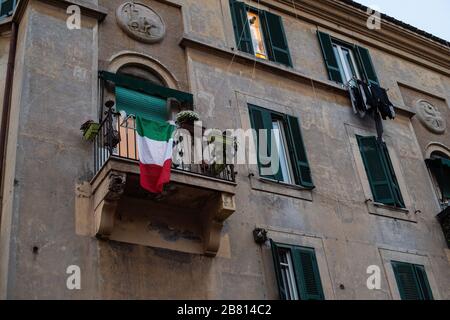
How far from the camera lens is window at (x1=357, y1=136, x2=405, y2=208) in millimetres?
14711

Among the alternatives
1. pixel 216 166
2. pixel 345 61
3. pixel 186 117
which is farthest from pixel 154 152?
pixel 345 61

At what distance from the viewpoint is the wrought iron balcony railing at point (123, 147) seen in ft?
36.5

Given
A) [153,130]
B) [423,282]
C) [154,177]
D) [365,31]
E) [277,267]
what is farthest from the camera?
[365,31]

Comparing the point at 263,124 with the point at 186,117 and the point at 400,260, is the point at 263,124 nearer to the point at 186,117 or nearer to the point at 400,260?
the point at 186,117

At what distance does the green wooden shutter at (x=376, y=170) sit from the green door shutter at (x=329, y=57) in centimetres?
193

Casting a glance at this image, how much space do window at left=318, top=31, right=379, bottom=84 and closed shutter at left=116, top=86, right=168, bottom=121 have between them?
5.27 meters

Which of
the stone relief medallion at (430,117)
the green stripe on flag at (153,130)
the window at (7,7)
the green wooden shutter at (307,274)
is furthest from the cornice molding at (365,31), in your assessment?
the green wooden shutter at (307,274)

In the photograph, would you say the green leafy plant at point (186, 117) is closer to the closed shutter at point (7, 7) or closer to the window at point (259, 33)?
the window at point (259, 33)

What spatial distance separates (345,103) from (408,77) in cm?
351

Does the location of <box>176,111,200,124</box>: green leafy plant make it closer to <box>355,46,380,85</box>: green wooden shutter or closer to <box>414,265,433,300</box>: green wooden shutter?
<box>414,265,433,300</box>: green wooden shutter

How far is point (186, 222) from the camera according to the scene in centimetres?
1158

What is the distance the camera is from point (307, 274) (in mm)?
12180

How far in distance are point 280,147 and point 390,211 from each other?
2791 millimetres

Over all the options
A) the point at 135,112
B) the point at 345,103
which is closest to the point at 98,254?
the point at 135,112
